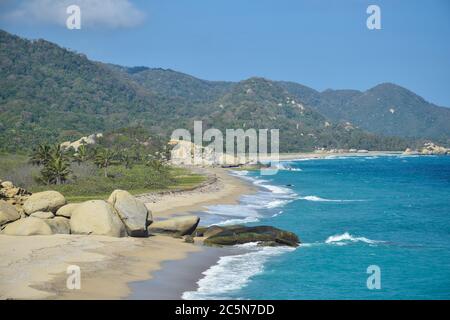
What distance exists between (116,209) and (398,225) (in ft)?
90.1

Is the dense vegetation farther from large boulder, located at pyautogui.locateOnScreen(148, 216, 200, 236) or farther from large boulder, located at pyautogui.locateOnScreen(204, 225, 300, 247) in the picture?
large boulder, located at pyautogui.locateOnScreen(204, 225, 300, 247)

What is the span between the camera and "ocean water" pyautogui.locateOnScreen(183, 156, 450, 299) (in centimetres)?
2775

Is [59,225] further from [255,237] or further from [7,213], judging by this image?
[255,237]

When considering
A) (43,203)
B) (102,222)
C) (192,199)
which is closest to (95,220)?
(102,222)

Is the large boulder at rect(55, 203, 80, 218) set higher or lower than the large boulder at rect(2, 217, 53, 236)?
higher

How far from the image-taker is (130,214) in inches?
1496

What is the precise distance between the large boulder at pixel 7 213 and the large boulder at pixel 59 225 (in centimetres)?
257

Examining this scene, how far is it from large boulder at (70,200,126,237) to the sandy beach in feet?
3.23

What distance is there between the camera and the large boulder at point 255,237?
38750 mm
